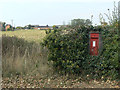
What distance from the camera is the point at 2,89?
582 centimetres

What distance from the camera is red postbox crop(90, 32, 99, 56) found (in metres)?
6.80

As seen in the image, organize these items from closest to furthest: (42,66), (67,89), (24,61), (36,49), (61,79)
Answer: (67,89) < (61,79) < (42,66) < (24,61) < (36,49)

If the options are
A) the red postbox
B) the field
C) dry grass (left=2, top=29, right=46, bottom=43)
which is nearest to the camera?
the field

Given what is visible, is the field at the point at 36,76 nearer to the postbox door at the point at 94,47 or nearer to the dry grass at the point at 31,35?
the postbox door at the point at 94,47

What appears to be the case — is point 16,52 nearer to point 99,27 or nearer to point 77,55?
point 77,55

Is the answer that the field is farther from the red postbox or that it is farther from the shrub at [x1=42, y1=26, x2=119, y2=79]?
the red postbox

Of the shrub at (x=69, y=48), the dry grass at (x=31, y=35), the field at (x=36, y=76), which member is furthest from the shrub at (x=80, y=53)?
the dry grass at (x=31, y=35)

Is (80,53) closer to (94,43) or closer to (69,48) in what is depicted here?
(69,48)

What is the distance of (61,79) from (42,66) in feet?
3.74

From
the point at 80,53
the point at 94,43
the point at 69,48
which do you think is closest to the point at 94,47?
the point at 94,43

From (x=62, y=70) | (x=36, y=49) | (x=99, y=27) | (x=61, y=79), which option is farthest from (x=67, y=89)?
(x=36, y=49)

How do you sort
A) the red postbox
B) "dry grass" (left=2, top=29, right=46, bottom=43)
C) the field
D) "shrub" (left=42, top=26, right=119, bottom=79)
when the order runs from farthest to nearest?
"dry grass" (left=2, top=29, right=46, bottom=43)
the red postbox
"shrub" (left=42, top=26, right=119, bottom=79)
the field

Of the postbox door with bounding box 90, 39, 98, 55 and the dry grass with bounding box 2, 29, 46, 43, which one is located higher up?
the dry grass with bounding box 2, 29, 46, 43

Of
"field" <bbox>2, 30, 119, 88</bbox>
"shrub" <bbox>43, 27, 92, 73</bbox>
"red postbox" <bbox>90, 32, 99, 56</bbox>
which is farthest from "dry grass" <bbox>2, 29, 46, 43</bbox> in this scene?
"red postbox" <bbox>90, 32, 99, 56</bbox>
